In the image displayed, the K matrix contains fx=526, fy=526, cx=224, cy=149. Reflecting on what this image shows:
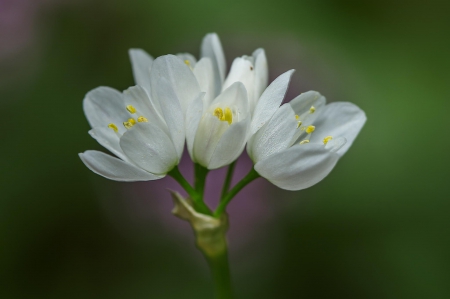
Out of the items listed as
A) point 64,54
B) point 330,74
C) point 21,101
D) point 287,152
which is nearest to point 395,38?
point 330,74

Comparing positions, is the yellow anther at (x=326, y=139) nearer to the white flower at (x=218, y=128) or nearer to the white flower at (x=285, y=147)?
the white flower at (x=285, y=147)

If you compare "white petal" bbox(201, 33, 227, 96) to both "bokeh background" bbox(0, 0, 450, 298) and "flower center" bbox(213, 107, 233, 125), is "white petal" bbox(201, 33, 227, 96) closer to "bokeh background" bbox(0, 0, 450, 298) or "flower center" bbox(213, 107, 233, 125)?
"flower center" bbox(213, 107, 233, 125)

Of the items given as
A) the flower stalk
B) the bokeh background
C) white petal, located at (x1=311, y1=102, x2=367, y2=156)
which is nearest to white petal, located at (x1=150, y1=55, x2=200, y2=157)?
the flower stalk

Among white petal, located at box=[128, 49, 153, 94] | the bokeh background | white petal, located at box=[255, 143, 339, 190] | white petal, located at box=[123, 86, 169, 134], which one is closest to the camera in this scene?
white petal, located at box=[255, 143, 339, 190]

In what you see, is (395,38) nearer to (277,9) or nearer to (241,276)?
(277,9)

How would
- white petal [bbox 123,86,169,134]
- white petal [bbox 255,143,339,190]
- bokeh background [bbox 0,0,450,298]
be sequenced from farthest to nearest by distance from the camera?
bokeh background [bbox 0,0,450,298] → white petal [bbox 123,86,169,134] → white petal [bbox 255,143,339,190]

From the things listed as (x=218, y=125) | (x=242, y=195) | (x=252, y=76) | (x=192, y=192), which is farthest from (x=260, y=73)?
(x=242, y=195)

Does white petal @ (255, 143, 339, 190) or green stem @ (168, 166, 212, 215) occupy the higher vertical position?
white petal @ (255, 143, 339, 190)
